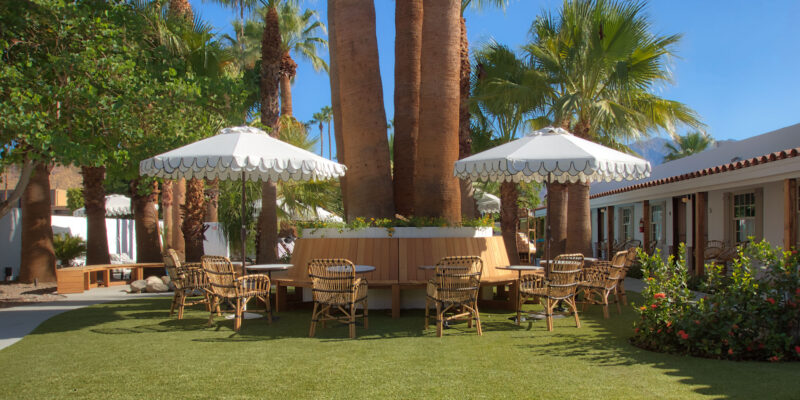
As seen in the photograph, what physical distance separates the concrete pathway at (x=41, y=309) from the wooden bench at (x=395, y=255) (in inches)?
133

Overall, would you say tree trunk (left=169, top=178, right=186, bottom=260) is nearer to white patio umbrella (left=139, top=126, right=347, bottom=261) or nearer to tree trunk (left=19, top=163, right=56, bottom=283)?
tree trunk (left=19, top=163, right=56, bottom=283)

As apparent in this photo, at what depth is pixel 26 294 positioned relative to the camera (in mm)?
11766

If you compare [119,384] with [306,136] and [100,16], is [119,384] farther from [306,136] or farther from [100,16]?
[306,136]

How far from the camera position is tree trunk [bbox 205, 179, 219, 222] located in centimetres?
1695

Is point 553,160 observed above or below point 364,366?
above

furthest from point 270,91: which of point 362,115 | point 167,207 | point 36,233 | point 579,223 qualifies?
point 579,223

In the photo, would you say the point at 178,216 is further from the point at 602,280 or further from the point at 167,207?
the point at 602,280

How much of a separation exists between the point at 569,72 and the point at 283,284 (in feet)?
29.4

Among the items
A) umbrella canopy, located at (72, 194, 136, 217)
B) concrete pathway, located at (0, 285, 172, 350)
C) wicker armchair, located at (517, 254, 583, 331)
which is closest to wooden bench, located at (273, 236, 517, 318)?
wicker armchair, located at (517, 254, 583, 331)

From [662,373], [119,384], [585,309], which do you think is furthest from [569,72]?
[119,384]

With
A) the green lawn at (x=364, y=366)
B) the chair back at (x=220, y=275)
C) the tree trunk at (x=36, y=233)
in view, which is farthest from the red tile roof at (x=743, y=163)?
the tree trunk at (x=36, y=233)

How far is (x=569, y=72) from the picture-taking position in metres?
13.6

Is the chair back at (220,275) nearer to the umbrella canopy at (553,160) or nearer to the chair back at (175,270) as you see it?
the chair back at (175,270)

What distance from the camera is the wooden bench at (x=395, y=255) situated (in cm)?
862
